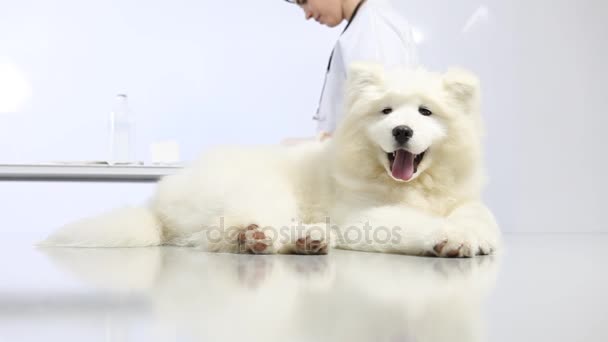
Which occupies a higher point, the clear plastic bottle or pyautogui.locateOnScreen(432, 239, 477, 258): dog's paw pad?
the clear plastic bottle

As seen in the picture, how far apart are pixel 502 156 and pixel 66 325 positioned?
5.66 metres

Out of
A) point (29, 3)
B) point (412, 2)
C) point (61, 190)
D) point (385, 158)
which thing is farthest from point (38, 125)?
point (385, 158)

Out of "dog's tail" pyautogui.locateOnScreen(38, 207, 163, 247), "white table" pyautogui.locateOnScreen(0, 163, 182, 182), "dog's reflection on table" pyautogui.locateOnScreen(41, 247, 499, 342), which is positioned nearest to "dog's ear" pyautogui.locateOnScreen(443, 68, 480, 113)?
"dog's reflection on table" pyautogui.locateOnScreen(41, 247, 499, 342)

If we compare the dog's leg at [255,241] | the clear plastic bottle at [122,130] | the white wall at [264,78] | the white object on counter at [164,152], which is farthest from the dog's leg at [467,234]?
the white wall at [264,78]

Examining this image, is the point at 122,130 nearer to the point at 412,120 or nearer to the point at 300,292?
the point at 412,120

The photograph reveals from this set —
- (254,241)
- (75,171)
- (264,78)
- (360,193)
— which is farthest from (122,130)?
(254,241)

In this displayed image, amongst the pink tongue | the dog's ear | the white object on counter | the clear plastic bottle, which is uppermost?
the clear plastic bottle

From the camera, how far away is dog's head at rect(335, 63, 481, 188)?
211 centimetres

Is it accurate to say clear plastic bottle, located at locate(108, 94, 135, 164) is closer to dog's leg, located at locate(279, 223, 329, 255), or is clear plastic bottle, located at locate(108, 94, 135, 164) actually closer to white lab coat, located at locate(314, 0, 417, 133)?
white lab coat, located at locate(314, 0, 417, 133)

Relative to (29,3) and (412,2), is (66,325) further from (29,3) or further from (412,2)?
(412,2)

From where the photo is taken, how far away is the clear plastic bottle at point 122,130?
5006 millimetres

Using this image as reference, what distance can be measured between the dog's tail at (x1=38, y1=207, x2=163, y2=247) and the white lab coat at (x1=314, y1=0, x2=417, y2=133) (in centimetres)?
111

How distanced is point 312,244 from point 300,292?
0.74m

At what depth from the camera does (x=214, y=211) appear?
7.07 feet
